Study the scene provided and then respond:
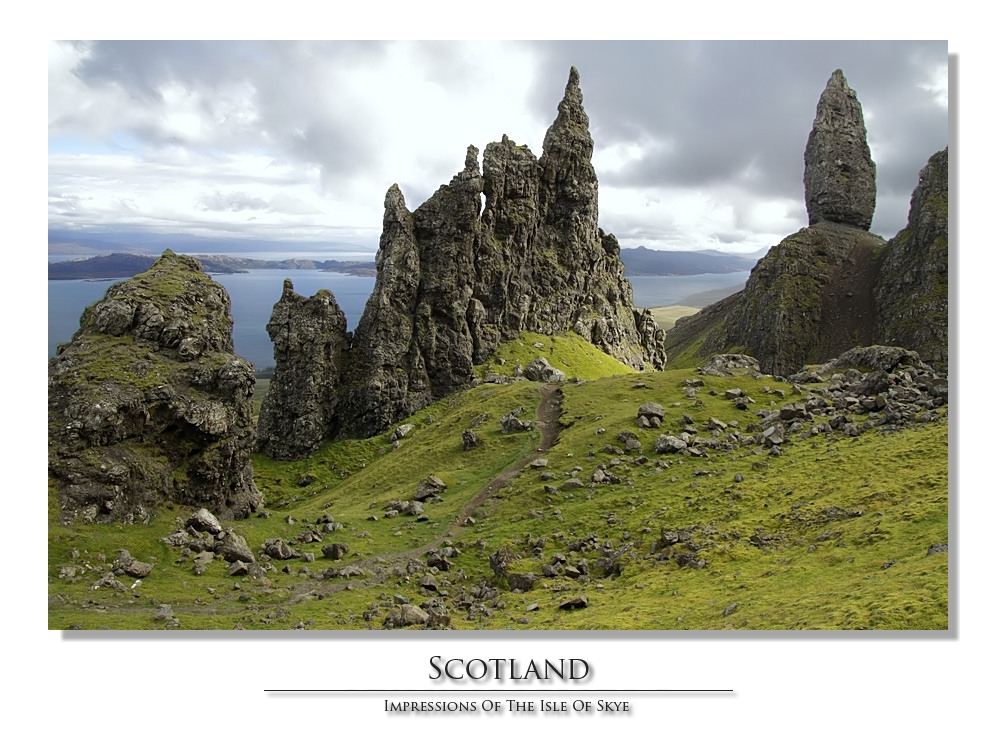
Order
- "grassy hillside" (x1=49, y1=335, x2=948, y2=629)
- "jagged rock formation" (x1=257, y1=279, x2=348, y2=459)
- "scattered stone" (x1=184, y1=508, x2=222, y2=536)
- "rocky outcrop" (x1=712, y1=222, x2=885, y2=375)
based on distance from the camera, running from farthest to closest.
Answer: "rocky outcrop" (x1=712, y1=222, x2=885, y2=375) < "jagged rock formation" (x1=257, y1=279, x2=348, y2=459) < "scattered stone" (x1=184, y1=508, x2=222, y2=536) < "grassy hillside" (x1=49, y1=335, x2=948, y2=629)

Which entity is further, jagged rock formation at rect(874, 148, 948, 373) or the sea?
jagged rock formation at rect(874, 148, 948, 373)

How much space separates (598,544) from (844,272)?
158678mm

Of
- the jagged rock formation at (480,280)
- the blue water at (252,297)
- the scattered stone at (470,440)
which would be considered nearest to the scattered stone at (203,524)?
the blue water at (252,297)

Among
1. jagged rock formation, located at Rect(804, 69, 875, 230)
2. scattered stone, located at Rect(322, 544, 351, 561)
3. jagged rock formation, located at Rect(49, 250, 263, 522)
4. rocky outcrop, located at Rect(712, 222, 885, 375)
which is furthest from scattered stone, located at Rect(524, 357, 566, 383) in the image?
jagged rock formation, located at Rect(804, 69, 875, 230)

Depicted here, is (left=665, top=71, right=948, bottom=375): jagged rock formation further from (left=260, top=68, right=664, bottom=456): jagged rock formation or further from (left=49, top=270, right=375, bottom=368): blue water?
(left=49, top=270, right=375, bottom=368): blue water

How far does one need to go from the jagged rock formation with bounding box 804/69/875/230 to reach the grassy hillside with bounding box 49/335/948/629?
465 feet

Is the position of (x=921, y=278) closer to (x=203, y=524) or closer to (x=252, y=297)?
(x=252, y=297)

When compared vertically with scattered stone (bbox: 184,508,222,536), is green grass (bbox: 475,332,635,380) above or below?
above

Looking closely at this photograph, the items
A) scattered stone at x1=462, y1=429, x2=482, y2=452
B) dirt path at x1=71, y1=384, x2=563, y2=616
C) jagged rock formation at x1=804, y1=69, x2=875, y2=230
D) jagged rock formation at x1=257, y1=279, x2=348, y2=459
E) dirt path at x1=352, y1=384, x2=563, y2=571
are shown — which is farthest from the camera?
jagged rock formation at x1=804, y1=69, x2=875, y2=230

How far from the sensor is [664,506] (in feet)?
150

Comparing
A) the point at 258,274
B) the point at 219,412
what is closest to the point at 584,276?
the point at 258,274

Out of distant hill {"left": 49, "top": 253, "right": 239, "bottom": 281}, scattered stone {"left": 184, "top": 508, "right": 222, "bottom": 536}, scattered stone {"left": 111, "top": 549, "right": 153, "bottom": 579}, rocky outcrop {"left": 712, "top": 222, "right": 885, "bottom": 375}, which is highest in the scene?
rocky outcrop {"left": 712, "top": 222, "right": 885, "bottom": 375}

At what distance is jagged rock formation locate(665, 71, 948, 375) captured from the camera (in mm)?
151125
